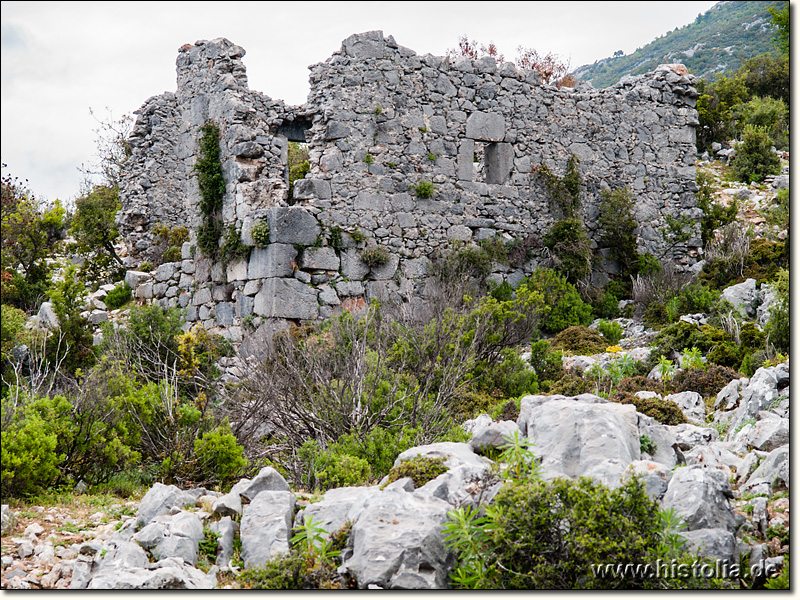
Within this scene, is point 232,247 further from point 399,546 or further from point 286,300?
point 399,546

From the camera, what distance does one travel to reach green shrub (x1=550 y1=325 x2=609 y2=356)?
11234 mm

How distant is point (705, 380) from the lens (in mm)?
8555

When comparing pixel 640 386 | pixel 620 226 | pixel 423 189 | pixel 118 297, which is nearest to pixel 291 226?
pixel 423 189

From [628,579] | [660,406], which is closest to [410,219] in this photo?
[660,406]

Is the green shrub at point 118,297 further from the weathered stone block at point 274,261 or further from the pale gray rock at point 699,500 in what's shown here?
the pale gray rock at point 699,500

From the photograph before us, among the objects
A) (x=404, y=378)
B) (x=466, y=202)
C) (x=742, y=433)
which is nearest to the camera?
(x=742, y=433)

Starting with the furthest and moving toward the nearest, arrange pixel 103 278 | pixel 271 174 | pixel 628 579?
pixel 103 278, pixel 271 174, pixel 628 579

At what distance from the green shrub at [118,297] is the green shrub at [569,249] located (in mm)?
7902

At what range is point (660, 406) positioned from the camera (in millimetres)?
7129

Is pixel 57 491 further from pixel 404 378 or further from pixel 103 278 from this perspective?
pixel 103 278

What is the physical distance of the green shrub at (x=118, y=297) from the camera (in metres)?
14.0

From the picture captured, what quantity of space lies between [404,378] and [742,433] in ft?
11.4

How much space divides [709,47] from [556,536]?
3608cm

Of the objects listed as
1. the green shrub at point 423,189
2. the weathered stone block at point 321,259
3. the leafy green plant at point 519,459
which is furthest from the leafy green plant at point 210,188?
the leafy green plant at point 519,459
